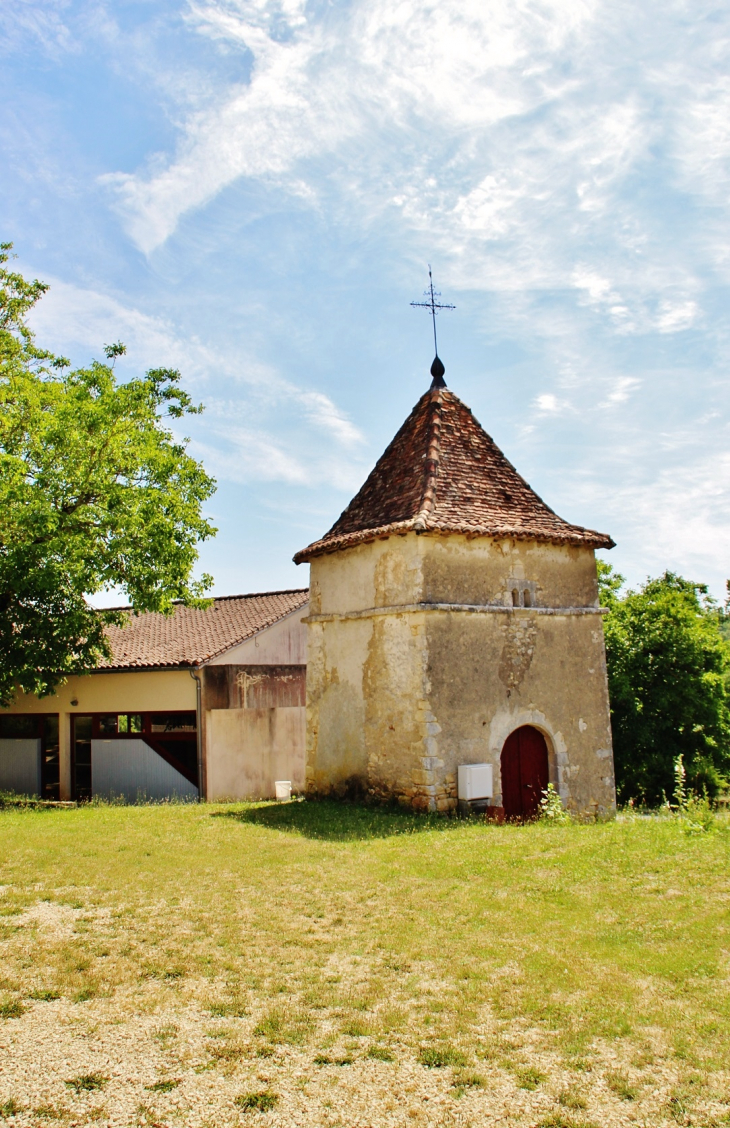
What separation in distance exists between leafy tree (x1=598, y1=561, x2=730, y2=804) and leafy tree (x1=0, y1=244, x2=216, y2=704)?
14.3 meters

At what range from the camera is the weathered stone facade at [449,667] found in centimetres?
1217

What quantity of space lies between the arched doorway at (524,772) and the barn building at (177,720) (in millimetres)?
7331

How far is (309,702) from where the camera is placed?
1503cm

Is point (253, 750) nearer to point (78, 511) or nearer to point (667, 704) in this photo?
point (78, 511)

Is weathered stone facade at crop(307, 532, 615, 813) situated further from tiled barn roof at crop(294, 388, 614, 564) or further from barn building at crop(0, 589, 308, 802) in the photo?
barn building at crop(0, 589, 308, 802)

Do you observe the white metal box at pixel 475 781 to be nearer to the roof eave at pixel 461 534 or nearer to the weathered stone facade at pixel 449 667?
the weathered stone facade at pixel 449 667

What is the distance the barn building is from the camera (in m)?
18.1

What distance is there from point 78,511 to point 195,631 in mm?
6150

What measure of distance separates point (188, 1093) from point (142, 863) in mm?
5563

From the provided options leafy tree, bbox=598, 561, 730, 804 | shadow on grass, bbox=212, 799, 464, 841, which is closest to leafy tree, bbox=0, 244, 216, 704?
shadow on grass, bbox=212, 799, 464, 841

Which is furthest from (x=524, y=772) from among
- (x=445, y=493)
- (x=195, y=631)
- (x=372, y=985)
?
(x=195, y=631)

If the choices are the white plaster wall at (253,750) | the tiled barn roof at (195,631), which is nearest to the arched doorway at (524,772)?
the white plaster wall at (253,750)

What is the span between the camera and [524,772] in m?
13.1

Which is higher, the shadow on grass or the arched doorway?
the arched doorway
